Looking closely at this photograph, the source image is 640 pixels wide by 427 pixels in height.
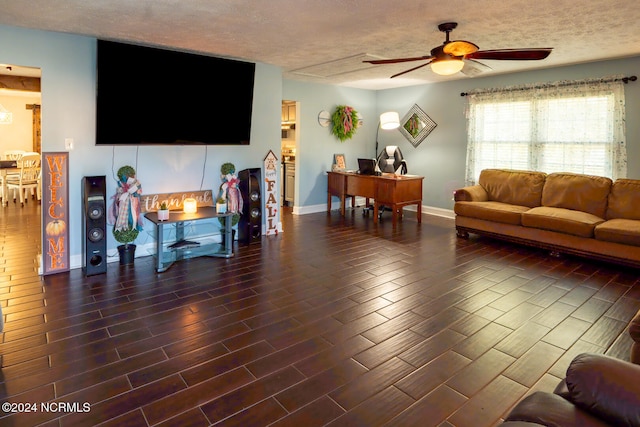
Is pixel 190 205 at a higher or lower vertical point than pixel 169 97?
lower

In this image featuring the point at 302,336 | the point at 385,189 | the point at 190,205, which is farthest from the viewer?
the point at 385,189

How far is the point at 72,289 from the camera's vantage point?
3689mm

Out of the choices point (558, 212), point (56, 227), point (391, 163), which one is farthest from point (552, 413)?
point (391, 163)

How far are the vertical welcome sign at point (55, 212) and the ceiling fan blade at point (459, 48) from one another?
12.5 ft

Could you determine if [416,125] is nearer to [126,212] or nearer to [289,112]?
[289,112]

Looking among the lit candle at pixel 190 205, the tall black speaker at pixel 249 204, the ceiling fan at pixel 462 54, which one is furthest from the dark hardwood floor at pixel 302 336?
the ceiling fan at pixel 462 54

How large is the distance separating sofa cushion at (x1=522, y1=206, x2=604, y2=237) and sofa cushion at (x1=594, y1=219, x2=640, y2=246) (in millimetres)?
102

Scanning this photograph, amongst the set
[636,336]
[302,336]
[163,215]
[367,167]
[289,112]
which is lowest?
[302,336]

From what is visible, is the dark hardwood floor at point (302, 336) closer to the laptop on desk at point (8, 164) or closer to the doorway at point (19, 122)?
the doorway at point (19, 122)

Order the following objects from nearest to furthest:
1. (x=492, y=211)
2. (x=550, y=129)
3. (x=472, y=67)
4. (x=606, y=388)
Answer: (x=606, y=388)
(x=472, y=67)
(x=492, y=211)
(x=550, y=129)

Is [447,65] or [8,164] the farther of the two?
[8,164]

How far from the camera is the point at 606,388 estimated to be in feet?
4.35

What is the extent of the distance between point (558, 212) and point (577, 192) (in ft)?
1.70

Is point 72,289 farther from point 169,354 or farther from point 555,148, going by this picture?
point 555,148
